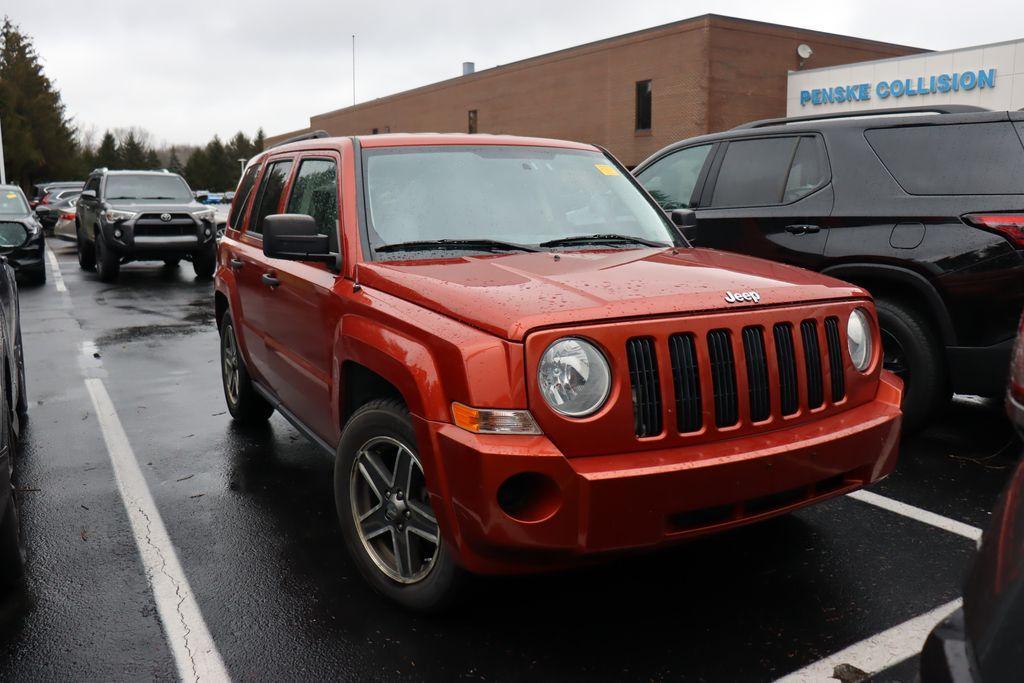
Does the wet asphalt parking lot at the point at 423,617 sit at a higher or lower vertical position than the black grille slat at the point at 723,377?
lower

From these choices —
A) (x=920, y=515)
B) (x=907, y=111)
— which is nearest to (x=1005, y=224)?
(x=907, y=111)

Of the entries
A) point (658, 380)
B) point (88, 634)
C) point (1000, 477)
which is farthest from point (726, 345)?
point (1000, 477)

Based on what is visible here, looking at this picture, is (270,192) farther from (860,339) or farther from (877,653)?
(877,653)

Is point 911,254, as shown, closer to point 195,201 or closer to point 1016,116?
point 1016,116

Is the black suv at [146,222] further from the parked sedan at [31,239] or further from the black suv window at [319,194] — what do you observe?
the black suv window at [319,194]

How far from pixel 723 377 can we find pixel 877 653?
1.09 m

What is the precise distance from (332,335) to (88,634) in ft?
4.75

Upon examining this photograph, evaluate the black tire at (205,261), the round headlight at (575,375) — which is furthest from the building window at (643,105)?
the round headlight at (575,375)

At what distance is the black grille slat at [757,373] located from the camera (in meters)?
3.08

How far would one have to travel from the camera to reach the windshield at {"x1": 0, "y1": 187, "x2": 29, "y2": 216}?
15.4 m

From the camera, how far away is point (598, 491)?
2.76 meters

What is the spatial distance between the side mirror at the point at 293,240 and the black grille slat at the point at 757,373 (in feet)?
5.92

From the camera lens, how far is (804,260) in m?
5.86

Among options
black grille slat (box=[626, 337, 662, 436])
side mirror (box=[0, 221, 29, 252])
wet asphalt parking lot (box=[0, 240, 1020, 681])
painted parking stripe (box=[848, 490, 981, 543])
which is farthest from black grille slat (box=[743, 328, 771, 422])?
side mirror (box=[0, 221, 29, 252])
